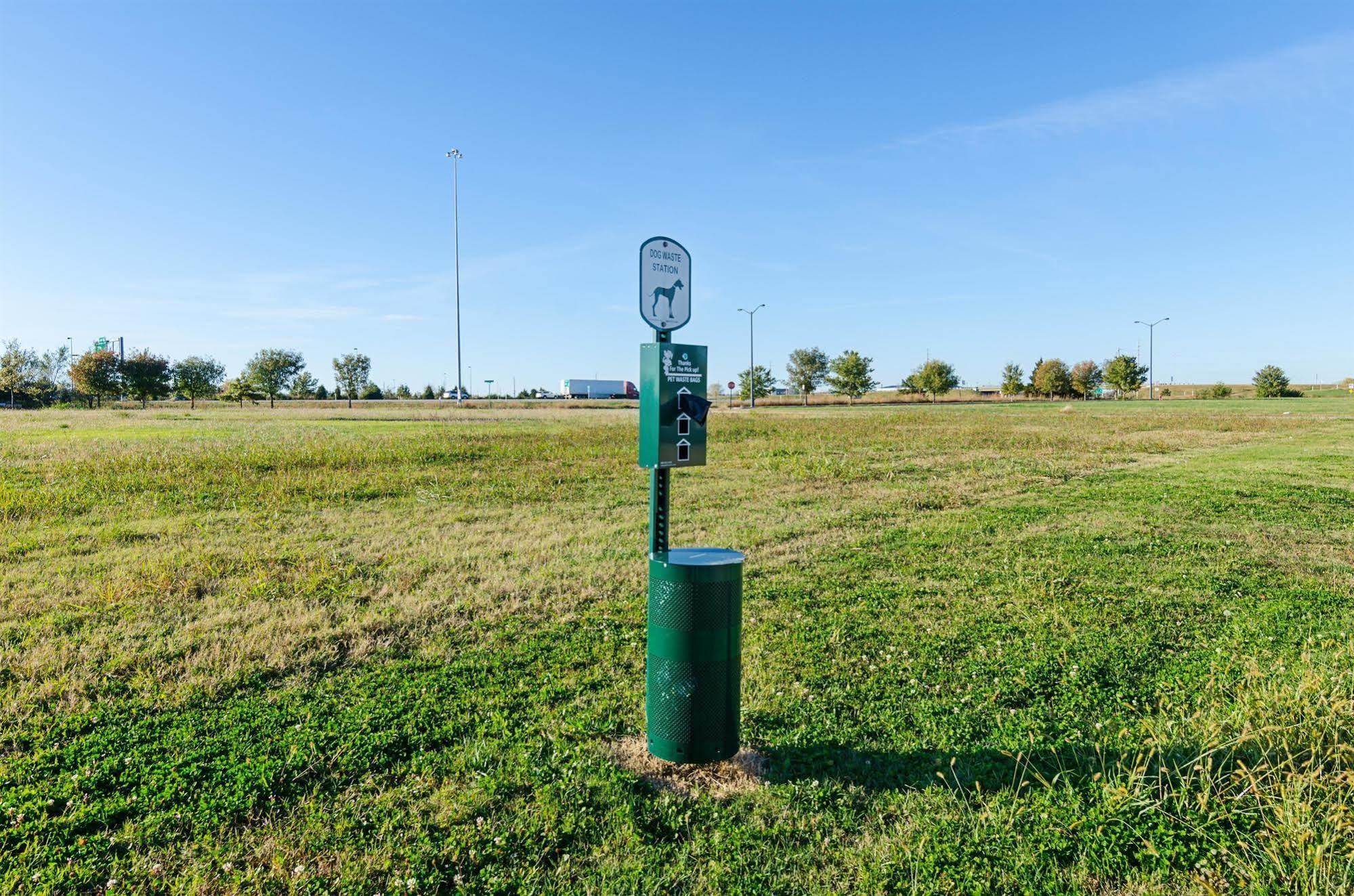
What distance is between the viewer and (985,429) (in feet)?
108

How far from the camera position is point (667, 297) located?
4.21m

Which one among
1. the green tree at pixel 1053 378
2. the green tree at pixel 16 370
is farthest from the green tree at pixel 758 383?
the green tree at pixel 16 370

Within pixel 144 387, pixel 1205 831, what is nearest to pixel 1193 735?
pixel 1205 831

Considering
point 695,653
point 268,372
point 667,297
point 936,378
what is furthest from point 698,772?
point 936,378

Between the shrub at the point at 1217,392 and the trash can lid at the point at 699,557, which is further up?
the shrub at the point at 1217,392

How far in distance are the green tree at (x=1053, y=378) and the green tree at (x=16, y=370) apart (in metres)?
105

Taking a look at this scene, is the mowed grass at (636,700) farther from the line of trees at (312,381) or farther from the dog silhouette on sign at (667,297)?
the line of trees at (312,381)

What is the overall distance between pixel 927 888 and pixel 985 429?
106 feet

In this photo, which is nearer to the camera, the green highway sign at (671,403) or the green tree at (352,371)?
the green highway sign at (671,403)

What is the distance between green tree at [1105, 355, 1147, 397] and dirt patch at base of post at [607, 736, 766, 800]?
104 metres

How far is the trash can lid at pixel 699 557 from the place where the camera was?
386cm

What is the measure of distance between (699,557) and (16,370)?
257 feet

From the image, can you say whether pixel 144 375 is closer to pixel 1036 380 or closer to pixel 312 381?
pixel 312 381

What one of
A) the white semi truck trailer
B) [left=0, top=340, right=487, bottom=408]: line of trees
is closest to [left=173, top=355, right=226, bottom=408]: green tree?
[left=0, top=340, right=487, bottom=408]: line of trees
